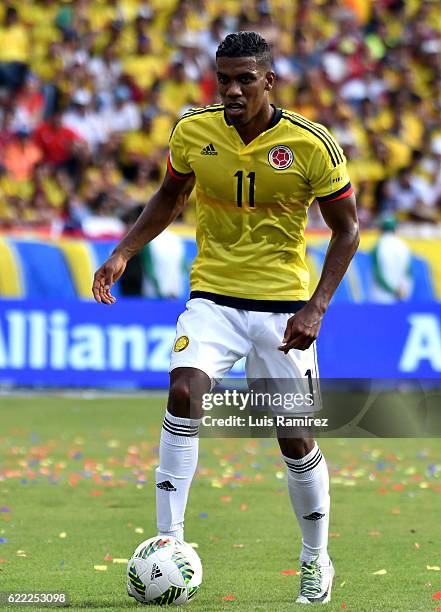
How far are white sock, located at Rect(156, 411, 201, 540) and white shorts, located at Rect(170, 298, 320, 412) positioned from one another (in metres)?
0.26

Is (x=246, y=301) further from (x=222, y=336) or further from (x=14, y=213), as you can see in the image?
(x=14, y=213)

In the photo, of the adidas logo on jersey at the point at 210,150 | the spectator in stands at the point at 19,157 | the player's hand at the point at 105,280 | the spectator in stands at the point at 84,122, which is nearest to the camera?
the adidas logo on jersey at the point at 210,150

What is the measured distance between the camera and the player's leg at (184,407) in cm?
559

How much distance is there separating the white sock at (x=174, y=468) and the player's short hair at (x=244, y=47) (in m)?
1.54

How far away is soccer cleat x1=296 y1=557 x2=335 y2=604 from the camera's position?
18.7 ft

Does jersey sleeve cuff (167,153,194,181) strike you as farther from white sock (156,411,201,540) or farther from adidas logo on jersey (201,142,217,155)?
white sock (156,411,201,540)

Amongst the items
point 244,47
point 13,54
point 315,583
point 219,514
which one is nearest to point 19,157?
point 13,54

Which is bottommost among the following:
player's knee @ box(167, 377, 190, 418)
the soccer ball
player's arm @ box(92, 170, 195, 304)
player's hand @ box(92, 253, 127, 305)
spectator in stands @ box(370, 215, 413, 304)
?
spectator in stands @ box(370, 215, 413, 304)

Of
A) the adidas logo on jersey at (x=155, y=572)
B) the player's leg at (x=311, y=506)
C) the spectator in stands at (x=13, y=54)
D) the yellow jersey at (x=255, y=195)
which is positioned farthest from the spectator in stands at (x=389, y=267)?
the adidas logo on jersey at (x=155, y=572)

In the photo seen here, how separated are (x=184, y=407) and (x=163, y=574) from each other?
69 centimetres

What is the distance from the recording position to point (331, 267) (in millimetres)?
5734

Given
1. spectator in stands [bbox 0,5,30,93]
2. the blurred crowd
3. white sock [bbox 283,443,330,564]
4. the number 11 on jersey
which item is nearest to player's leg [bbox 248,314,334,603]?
white sock [bbox 283,443,330,564]

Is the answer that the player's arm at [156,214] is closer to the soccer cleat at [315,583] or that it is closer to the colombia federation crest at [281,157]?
the colombia federation crest at [281,157]

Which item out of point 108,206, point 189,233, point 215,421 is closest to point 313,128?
point 215,421
